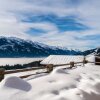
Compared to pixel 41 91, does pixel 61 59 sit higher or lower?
higher

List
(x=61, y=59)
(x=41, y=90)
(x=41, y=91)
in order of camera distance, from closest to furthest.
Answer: (x=41, y=91)
(x=41, y=90)
(x=61, y=59)

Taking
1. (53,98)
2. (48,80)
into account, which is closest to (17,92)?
(53,98)

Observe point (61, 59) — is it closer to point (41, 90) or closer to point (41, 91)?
point (41, 90)

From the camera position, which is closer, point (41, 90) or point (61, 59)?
point (41, 90)

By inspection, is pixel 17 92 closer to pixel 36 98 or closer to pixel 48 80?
pixel 36 98

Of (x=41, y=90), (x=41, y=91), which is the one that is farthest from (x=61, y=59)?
(x=41, y=91)

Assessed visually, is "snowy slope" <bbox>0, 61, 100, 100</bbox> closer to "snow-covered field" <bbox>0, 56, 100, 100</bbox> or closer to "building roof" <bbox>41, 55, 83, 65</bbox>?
"snow-covered field" <bbox>0, 56, 100, 100</bbox>

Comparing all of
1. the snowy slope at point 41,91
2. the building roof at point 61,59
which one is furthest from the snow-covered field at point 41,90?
the building roof at point 61,59

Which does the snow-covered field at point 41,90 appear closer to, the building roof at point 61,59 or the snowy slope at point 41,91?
the snowy slope at point 41,91

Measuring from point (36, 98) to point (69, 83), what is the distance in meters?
3.34

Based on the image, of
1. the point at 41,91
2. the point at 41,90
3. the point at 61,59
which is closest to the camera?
the point at 41,91

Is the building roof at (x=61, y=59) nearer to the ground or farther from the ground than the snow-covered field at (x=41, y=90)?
farther from the ground

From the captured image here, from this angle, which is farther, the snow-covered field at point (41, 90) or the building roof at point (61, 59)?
the building roof at point (61, 59)

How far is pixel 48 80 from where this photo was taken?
38.5 ft
